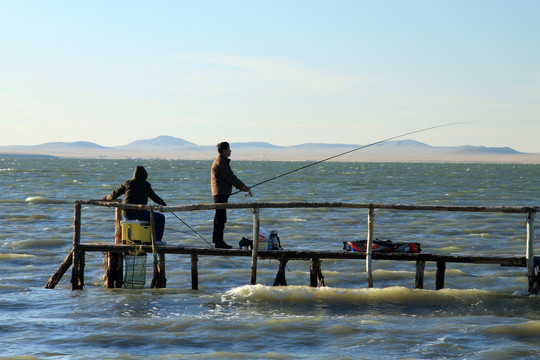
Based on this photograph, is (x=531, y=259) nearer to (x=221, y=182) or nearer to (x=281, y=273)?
(x=281, y=273)

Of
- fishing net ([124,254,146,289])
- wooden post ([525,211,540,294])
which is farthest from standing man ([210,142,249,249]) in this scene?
wooden post ([525,211,540,294])

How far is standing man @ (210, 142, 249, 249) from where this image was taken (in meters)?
13.2

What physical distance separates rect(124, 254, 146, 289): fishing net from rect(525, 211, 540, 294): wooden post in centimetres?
630

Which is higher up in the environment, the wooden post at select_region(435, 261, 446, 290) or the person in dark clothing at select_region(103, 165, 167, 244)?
the person in dark clothing at select_region(103, 165, 167, 244)

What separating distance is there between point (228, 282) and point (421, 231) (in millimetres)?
12082

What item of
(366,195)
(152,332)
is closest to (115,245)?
(152,332)

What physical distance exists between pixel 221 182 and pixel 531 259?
517cm

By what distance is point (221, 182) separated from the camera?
13.4 m

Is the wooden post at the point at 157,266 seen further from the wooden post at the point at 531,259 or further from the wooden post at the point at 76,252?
Result: the wooden post at the point at 531,259

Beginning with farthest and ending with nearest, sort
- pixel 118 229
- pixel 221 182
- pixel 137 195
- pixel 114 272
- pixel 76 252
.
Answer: pixel 114 272, pixel 118 229, pixel 76 252, pixel 137 195, pixel 221 182

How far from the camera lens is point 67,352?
9922 millimetres

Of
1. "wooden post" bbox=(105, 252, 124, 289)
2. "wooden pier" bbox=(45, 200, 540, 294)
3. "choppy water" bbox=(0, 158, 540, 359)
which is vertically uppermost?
"wooden pier" bbox=(45, 200, 540, 294)

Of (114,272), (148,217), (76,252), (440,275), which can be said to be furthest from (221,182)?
(440,275)

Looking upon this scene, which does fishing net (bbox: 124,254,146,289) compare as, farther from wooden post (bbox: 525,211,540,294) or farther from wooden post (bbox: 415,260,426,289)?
wooden post (bbox: 525,211,540,294)
